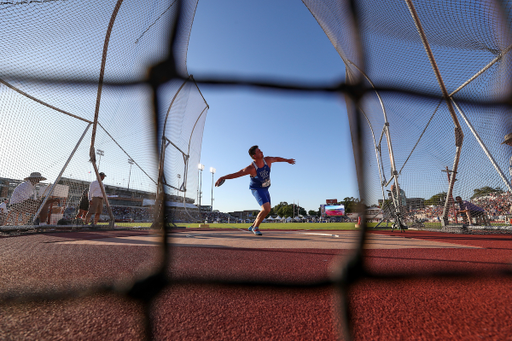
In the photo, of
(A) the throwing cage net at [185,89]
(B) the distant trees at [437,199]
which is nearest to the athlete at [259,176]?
(A) the throwing cage net at [185,89]

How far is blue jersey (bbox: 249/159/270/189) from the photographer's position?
437 centimetres

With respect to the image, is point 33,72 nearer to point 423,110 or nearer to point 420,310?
point 420,310

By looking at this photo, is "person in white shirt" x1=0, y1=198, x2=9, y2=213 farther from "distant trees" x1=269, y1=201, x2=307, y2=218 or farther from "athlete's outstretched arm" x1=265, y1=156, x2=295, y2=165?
"distant trees" x1=269, y1=201, x2=307, y2=218

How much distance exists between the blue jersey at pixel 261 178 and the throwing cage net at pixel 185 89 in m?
1.56

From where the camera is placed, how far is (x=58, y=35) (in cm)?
395

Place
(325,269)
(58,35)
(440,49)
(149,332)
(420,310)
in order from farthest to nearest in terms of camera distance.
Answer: (440,49) → (58,35) → (325,269) → (420,310) → (149,332)

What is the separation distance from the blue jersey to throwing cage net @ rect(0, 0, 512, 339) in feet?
5.12

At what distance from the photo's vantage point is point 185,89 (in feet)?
21.5

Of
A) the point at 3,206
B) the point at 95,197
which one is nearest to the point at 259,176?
the point at 95,197

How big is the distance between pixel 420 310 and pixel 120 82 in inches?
220

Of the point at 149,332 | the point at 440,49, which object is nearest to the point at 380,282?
the point at 149,332

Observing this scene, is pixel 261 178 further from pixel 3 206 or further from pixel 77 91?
pixel 3 206

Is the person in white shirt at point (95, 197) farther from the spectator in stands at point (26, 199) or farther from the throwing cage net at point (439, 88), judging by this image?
the throwing cage net at point (439, 88)

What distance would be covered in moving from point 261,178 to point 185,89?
3850 millimetres
